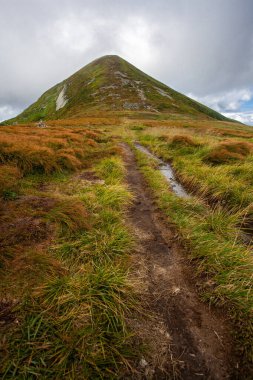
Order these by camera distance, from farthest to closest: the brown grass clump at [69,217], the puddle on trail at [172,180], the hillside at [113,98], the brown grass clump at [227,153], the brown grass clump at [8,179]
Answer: the hillside at [113,98] < the brown grass clump at [227,153] < the puddle on trail at [172,180] < the brown grass clump at [8,179] < the brown grass clump at [69,217]

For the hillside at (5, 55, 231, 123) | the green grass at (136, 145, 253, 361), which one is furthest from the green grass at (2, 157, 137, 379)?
the hillside at (5, 55, 231, 123)

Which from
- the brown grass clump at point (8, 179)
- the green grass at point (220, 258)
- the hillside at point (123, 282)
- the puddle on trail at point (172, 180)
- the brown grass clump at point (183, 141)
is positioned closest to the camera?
the hillside at point (123, 282)

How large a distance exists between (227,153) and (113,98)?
79789mm

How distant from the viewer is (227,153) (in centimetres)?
1127

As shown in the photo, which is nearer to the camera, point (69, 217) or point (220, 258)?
point (220, 258)

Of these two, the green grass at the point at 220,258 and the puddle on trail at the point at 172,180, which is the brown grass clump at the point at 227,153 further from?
the green grass at the point at 220,258

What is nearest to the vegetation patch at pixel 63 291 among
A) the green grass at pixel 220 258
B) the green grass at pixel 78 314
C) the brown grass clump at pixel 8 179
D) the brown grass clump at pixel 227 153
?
the green grass at pixel 78 314

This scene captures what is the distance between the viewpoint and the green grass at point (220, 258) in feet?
9.93

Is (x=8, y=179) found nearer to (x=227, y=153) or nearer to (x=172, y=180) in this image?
(x=172, y=180)

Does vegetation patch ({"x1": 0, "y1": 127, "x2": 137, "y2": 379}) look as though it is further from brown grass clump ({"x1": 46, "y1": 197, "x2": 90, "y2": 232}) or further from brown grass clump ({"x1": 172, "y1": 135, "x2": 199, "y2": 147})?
brown grass clump ({"x1": 172, "y1": 135, "x2": 199, "y2": 147})

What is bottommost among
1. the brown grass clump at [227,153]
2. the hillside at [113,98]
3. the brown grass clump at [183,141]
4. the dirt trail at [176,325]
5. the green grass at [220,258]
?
the dirt trail at [176,325]

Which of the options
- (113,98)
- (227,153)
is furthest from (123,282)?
(113,98)

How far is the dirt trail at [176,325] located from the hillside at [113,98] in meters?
65.5

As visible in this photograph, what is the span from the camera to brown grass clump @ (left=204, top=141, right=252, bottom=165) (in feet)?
36.0
